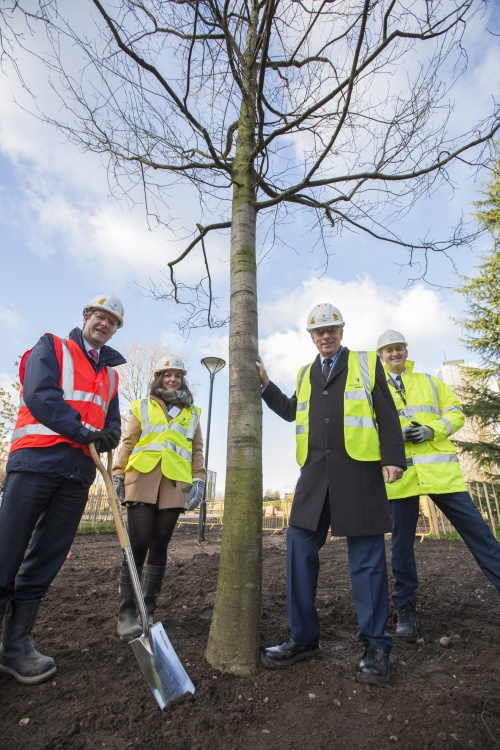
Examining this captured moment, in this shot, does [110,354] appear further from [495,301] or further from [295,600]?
[495,301]

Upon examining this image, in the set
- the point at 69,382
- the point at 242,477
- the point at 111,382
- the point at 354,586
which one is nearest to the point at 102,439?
the point at 69,382

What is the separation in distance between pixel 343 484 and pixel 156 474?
142 centimetres

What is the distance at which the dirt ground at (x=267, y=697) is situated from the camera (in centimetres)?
180

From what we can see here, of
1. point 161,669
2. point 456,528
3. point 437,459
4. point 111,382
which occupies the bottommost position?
point 161,669

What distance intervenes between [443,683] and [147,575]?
200cm

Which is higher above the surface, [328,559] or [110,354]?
[110,354]

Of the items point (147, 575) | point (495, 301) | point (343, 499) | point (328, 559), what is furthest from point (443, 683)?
point (495, 301)

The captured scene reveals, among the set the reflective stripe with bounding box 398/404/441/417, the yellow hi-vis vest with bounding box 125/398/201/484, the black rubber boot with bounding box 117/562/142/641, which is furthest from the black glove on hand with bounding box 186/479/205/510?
the reflective stripe with bounding box 398/404/441/417

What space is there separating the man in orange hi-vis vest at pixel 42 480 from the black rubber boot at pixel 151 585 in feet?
2.57

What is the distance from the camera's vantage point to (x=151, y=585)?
3.17 m

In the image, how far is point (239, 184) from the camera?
3.38m

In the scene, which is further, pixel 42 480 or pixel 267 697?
pixel 42 480

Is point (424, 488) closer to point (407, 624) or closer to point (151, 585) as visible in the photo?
point (407, 624)

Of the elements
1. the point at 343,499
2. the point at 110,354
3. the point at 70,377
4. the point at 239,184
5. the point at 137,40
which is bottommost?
the point at 343,499
